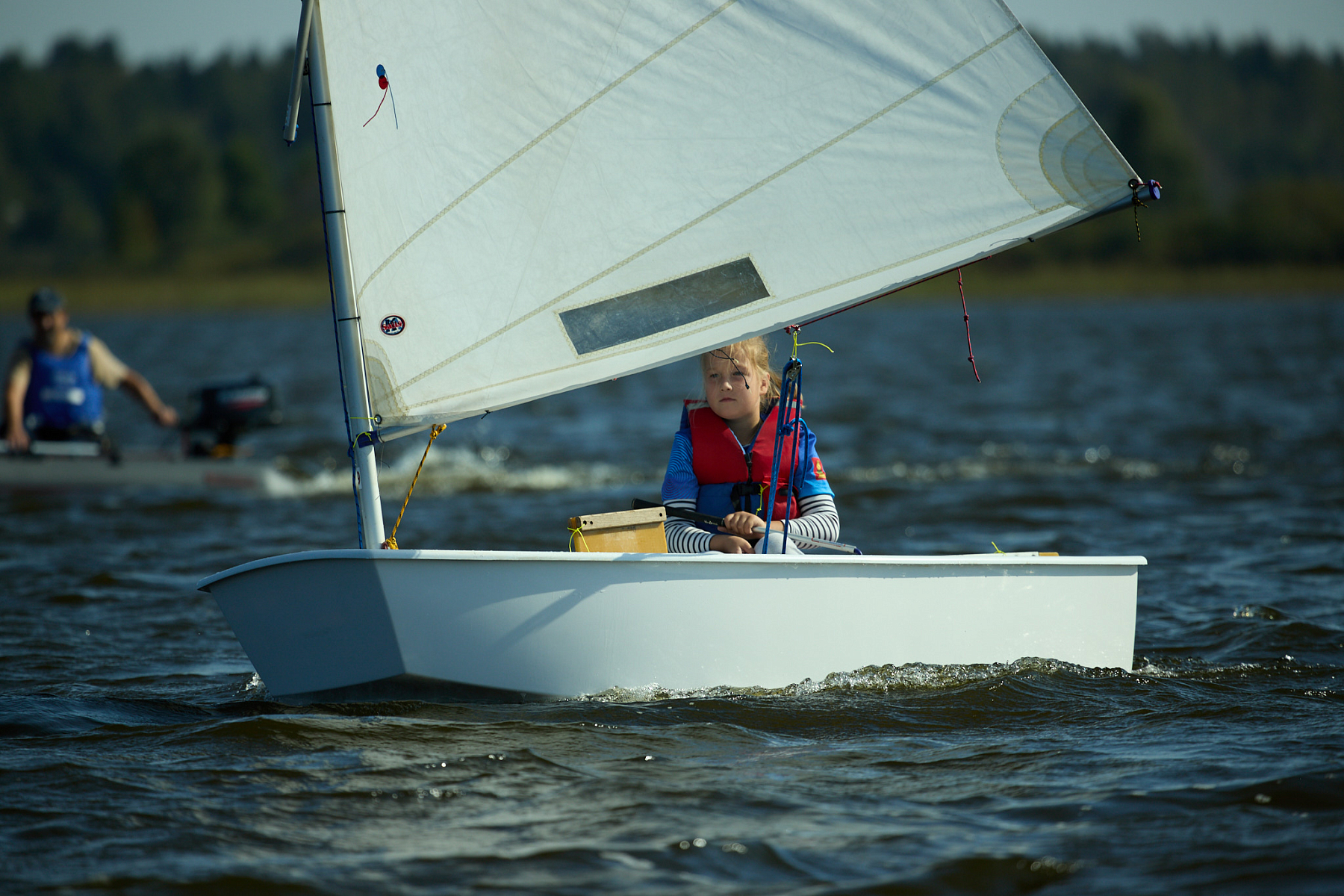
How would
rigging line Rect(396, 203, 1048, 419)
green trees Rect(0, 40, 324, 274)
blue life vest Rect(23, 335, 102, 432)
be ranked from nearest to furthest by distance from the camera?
rigging line Rect(396, 203, 1048, 419) < blue life vest Rect(23, 335, 102, 432) < green trees Rect(0, 40, 324, 274)

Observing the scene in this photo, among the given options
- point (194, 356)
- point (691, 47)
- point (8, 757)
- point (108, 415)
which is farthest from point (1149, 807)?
point (194, 356)

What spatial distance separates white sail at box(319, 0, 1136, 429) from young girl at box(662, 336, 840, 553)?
0.33 metres

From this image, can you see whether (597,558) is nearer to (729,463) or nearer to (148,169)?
(729,463)

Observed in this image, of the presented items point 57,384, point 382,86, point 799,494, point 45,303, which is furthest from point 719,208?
point 57,384

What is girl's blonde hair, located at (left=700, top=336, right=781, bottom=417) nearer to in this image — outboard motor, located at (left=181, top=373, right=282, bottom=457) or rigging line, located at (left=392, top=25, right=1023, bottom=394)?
rigging line, located at (left=392, top=25, right=1023, bottom=394)

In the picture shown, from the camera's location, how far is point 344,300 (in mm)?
4168

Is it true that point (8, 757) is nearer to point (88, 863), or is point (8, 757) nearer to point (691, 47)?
point (88, 863)

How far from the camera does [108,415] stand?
17.4 meters

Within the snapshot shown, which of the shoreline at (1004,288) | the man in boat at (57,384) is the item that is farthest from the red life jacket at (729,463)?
the shoreline at (1004,288)

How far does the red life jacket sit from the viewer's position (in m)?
4.66

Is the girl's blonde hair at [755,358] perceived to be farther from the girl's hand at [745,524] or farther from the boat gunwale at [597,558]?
the boat gunwale at [597,558]

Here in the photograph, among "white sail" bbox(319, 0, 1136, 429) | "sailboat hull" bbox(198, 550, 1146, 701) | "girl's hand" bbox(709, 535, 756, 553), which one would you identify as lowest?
"sailboat hull" bbox(198, 550, 1146, 701)

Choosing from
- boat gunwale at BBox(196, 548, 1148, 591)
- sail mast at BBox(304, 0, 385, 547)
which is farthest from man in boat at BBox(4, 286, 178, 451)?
boat gunwale at BBox(196, 548, 1148, 591)

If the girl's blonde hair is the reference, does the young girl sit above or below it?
below
